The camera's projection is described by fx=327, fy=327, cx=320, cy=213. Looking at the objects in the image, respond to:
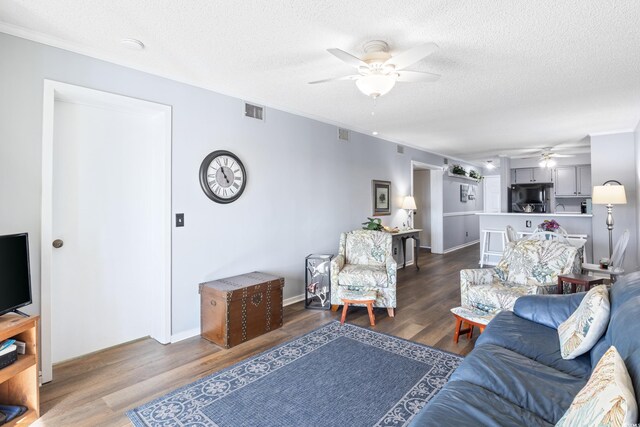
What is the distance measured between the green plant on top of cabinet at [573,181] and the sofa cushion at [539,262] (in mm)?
5834

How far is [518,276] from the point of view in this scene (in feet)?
10.8

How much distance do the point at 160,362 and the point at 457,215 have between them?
7816 millimetres

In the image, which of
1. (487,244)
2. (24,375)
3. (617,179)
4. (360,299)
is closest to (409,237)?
(487,244)

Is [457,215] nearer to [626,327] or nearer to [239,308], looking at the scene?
[239,308]

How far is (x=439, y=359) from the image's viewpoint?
265cm

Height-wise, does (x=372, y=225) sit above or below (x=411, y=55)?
below

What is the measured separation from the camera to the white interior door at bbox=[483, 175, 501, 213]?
10734 millimetres

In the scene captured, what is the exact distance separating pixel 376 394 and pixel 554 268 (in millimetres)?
2235

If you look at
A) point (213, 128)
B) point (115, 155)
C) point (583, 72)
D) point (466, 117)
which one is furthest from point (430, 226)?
point (115, 155)

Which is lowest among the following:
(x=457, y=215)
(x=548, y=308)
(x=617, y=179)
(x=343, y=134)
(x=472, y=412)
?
(x=472, y=412)

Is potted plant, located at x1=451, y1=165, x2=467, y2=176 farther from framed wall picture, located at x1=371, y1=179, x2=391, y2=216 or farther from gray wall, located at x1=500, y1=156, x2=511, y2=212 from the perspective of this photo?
framed wall picture, located at x1=371, y1=179, x2=391, y2=216

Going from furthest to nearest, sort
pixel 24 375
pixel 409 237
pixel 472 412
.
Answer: pixel 409 237 < pixel 24 375 < pixel 472 412

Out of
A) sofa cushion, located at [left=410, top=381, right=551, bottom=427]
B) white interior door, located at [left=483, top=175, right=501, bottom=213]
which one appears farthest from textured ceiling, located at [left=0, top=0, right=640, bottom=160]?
white interior door, located at [left=483, top=175, right=501, bottom=213]

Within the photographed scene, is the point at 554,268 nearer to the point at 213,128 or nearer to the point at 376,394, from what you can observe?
the point at 376,394
